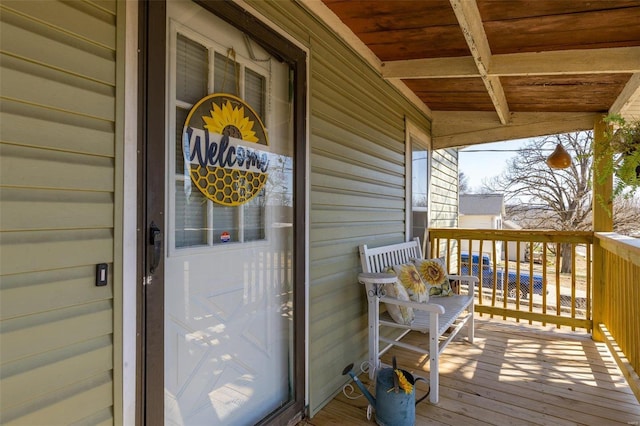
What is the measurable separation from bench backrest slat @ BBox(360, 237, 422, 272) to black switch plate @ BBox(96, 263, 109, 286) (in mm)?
1904

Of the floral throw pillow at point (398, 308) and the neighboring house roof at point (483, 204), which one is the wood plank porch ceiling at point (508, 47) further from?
the neighboring house roof at point (483, 204)

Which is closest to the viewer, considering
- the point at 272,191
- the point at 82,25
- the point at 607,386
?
the point at 82,25

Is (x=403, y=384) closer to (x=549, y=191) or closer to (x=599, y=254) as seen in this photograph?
(x=599, y=254)

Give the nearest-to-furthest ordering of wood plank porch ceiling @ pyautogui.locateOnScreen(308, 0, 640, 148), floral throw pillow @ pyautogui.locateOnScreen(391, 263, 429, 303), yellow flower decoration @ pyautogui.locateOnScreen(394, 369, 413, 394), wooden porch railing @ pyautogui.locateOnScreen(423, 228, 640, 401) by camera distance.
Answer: yellow flower decoration @ pyautogui.locateOnScreen(394, 369, 413, 394) → wood plank porch ceiling @ pyautogui.locateOnScreen(308, 0, 640, 148) → wooden porch railing @ pyautogui.locateOnScreen(423, 228, 640, 401) → floral throw pillow @ pyautogui.locateOnScreen(391, 263, 429, 303)

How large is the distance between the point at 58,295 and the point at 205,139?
833mm

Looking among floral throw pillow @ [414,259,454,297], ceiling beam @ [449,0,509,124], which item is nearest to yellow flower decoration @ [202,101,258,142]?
ceiling beam @ [449,0,509,124]

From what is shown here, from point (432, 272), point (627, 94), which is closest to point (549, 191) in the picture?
point (627, 94)

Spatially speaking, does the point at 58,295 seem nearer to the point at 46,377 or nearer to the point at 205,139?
the point at 46,377

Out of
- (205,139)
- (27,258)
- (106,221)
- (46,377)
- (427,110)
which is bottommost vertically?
(46,377)

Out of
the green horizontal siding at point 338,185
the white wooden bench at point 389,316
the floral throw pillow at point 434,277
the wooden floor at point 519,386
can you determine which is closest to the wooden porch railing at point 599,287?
the wooden floor at point 519,386

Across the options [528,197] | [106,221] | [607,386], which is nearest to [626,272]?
[607,386]

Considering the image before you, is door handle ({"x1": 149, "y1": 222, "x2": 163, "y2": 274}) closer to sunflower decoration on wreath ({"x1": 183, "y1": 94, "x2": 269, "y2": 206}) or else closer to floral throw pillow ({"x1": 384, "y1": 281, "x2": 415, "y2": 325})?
sunflower decoration on wreath ({"x1": 183, "y1": 94, "x2": 269, "y2": 206})

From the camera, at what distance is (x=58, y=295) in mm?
1095

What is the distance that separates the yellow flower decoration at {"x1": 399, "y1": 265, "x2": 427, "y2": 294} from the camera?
111 inches
